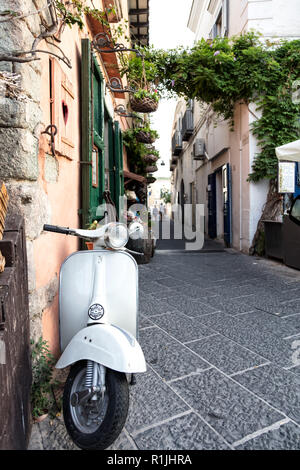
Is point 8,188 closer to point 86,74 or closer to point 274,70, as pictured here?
point 86,74

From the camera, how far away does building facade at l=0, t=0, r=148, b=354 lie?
1521mm

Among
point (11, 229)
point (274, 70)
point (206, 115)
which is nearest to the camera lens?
point (11, 229)

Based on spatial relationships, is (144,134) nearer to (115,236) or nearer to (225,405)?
(115,236)

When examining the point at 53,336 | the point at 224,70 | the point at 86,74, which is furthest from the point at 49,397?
the point at 224,70

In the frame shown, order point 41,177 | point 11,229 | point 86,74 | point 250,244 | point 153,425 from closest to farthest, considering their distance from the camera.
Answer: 1. point 11,229
2. point 153,425
3. point 41,177
4. point 86,74
5. point 250,244

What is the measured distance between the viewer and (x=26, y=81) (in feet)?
5.26

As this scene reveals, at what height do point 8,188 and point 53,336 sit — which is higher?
point 8,188

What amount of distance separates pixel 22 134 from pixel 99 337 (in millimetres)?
1024

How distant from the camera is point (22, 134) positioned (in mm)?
1539

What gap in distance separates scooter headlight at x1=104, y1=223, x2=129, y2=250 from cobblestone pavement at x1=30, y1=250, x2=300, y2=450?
831 mm

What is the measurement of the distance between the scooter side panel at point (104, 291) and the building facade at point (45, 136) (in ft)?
0.45

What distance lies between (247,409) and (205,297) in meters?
2.07

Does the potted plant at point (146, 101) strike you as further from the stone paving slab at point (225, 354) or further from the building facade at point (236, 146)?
the stone paving slab at point (225, 354)
